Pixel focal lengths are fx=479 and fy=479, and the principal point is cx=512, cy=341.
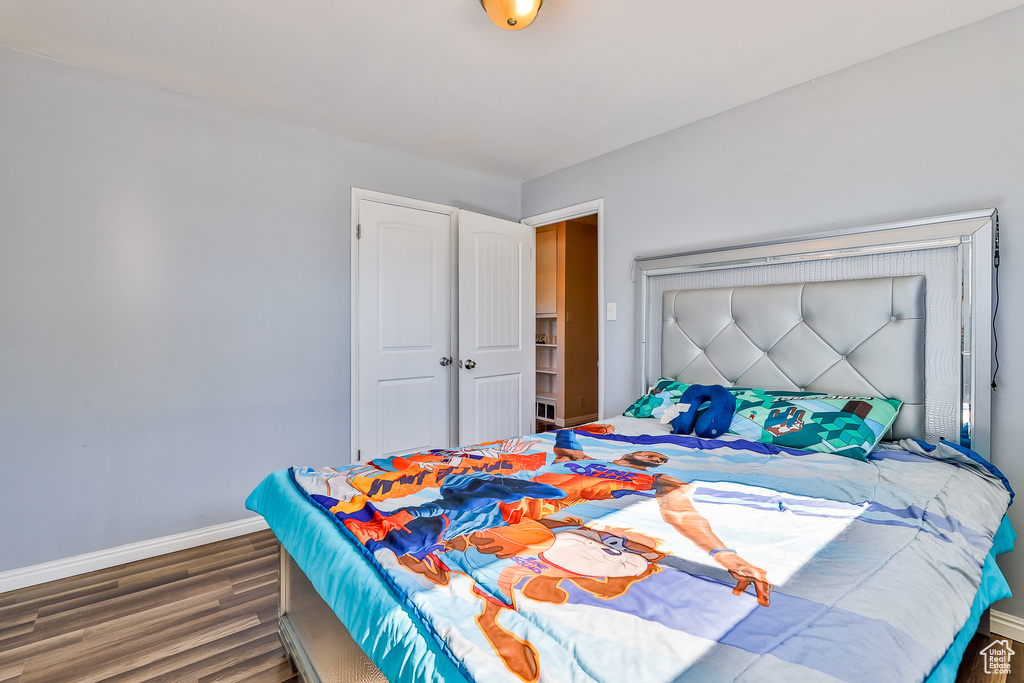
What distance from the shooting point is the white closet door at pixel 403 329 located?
128 inches

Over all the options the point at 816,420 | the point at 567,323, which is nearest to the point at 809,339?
the point at 816,420

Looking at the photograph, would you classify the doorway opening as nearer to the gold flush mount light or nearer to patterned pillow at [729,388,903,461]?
patterned pillow at [729,388,903,461]

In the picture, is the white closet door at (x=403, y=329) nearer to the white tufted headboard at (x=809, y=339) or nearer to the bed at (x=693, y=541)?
the bed at (x=693, y=541)

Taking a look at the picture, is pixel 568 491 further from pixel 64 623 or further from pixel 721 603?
pixel 64 623

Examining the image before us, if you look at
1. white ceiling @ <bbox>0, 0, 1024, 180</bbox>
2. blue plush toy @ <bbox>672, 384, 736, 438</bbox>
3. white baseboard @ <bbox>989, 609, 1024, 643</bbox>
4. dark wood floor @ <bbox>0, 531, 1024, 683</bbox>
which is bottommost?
Result: dark wood floor @ <bbox>0, 531, 1024, 683</bbox>

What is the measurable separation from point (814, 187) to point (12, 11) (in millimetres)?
3608

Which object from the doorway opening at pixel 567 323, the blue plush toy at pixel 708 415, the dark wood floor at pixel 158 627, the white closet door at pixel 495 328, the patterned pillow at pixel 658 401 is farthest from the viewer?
the doorway opening at pixel 567 323

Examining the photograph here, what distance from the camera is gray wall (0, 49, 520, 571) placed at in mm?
2258

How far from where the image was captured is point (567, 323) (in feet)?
18.1

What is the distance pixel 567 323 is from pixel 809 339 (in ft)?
10.8

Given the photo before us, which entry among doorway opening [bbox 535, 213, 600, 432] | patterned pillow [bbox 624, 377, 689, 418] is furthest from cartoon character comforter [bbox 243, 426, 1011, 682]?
doorway opening [bbox 535, 213, 600, 432]

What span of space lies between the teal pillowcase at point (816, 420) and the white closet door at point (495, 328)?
1.88m

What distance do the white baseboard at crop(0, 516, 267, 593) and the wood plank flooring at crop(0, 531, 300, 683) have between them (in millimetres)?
42

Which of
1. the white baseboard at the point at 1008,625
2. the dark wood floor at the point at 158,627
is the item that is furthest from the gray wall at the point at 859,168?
the dark wood floor at the point at 158,627
